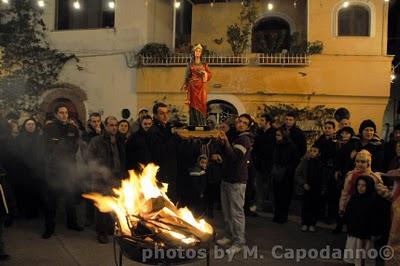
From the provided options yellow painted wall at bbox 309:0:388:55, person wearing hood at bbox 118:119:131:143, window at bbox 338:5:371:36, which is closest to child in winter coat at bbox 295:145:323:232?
person wearing hood at bbox 118:119:131:143

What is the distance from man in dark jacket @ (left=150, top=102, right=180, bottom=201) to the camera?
6.74 meters

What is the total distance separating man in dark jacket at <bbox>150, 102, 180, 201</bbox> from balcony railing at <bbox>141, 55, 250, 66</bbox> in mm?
7584

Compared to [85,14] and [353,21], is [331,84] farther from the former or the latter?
[85,14]

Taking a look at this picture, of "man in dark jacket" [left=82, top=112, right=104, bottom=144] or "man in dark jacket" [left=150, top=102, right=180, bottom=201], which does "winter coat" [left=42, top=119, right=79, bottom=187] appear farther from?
"man in dark jacket" [left=150, top=102, right=180, bottom=201]

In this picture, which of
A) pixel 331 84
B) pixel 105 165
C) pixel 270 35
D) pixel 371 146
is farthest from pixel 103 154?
pixel 270 35

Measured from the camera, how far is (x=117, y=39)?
49.9 ft

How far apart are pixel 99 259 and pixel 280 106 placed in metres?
9.11

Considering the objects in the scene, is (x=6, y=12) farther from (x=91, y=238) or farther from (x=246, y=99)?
(x=91, y=238)

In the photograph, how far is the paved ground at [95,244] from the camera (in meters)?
5.94

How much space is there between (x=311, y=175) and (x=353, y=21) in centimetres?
869

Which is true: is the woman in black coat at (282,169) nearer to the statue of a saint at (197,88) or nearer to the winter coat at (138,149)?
the statue of a saint at (197,88)

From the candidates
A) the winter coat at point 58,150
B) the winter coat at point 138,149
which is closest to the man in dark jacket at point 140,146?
the winter coat at point 138,149

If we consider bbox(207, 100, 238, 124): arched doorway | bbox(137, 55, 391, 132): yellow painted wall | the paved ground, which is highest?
bbox(137, 55, 391, 132): yellow painted wall

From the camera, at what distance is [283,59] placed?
1380cm
